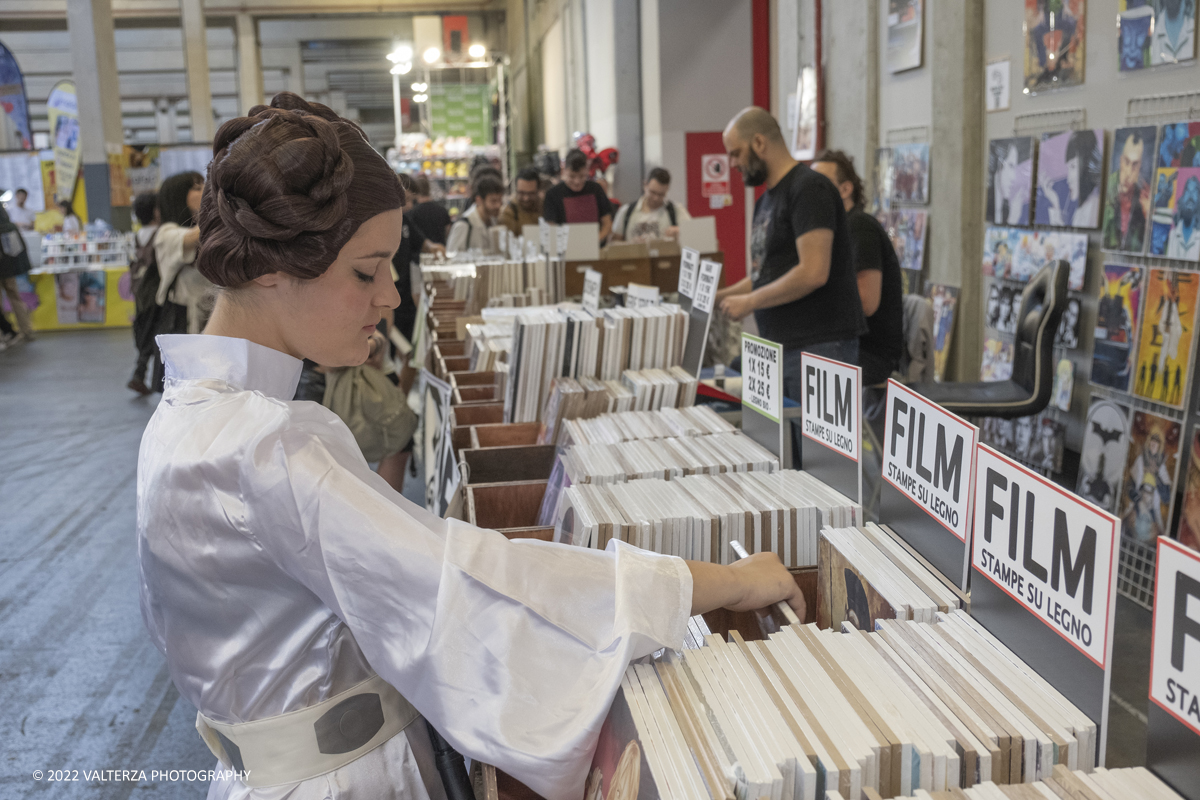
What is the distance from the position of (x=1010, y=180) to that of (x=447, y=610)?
4.06m

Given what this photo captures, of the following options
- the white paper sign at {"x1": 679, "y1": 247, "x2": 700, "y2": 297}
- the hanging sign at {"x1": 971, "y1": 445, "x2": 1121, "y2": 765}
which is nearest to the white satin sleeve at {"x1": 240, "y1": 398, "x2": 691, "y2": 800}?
the hanging sign at {"x1": 971, "y1": 445, "x2": 1121, "y2": 765}

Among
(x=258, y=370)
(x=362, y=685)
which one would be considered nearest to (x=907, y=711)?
(x=362, y=685)

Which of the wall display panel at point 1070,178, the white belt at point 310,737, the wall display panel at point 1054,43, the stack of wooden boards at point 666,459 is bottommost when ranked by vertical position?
the white belt at point 310,737

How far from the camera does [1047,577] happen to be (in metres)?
0.95

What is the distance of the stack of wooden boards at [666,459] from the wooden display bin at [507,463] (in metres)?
0.31

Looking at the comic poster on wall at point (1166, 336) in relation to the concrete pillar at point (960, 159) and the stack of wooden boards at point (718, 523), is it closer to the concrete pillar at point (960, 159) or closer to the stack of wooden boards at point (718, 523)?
the concrete pillar at point (960, 159)

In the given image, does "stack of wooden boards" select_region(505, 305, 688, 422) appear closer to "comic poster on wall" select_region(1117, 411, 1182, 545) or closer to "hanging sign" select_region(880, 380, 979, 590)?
"hanging sign" select_region(880, 380, 979, 590)

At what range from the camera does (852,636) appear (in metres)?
1.05

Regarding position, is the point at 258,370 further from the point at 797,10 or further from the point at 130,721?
the point at 797,10

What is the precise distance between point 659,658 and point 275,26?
28.6 meters

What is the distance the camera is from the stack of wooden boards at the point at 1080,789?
0.78 metres

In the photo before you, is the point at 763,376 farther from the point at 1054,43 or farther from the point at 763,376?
the point at 1054,43

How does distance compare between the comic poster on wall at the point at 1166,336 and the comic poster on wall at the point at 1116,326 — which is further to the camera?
the comic poster on wall at the point at 1116,326

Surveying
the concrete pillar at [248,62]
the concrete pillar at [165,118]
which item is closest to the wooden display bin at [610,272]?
the concrete pillar at [248,62]
